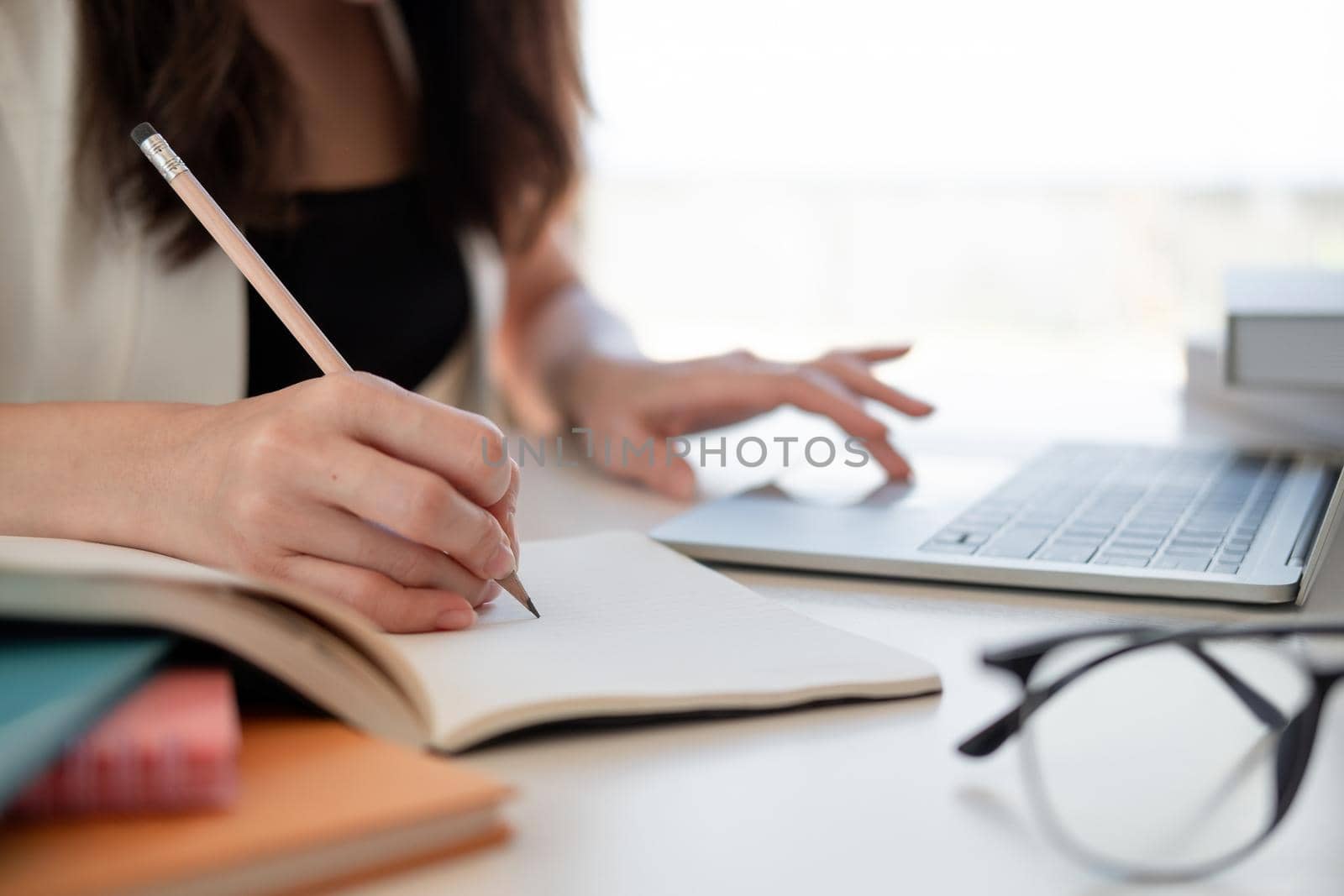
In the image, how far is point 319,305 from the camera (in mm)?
988

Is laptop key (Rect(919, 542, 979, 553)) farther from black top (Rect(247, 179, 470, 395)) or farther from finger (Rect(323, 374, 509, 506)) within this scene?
black top (Rect(247, 179, 470, 395))

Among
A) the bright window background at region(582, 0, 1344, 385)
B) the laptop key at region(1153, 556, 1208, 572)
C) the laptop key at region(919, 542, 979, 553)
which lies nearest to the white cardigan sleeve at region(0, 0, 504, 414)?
the laptop key at region(919, 542, 979, 553)

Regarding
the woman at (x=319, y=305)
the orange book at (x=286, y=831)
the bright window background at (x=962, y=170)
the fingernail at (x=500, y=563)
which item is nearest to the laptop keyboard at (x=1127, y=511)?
the woman at (x=319, y=305)

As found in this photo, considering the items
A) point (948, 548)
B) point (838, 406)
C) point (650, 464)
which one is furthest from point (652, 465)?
point (948, 548)

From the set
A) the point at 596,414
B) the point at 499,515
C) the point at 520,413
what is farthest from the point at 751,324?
the point at 499,515

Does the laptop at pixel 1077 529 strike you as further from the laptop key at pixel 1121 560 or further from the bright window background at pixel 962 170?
the bright window background at pixel 962 170

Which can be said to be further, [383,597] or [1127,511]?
[1127,511]

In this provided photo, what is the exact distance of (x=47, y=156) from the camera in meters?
0.81

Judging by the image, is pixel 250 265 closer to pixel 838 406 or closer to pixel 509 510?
pixel 509 510

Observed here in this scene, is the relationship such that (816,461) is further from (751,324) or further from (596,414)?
(751,324)

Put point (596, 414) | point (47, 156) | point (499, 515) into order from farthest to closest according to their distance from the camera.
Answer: point (596, 414) → point (47, 156) → point (499, 515)

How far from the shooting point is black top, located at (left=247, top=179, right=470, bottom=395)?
96 centimetres

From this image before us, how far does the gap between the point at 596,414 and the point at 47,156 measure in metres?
0.39

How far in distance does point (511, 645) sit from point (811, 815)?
0.46 ft
